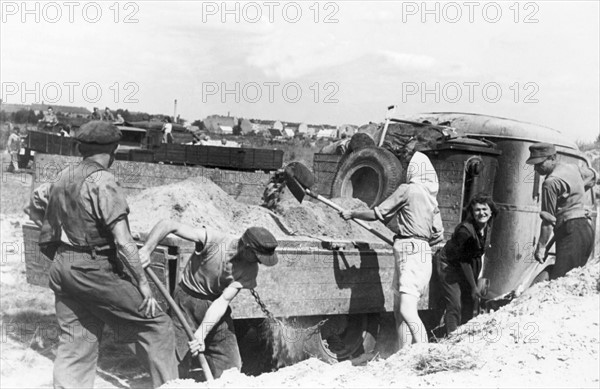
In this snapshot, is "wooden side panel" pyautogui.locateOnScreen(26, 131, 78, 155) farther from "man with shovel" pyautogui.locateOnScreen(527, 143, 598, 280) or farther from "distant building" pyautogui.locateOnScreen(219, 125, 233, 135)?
"distant building" pyautogui.locateOnScreen(219, 125, 233, 135)

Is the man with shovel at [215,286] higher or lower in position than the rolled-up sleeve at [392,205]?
lower

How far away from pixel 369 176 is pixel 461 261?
1.78m

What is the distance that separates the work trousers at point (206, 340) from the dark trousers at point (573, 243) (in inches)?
145

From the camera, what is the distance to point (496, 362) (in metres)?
4.32

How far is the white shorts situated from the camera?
5773 mm

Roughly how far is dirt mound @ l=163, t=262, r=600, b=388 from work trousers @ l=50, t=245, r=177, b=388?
305 millimetres

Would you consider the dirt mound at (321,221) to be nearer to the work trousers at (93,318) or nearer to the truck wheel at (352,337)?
the truck wheel at (352,337)

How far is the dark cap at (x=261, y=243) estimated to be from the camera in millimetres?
4680

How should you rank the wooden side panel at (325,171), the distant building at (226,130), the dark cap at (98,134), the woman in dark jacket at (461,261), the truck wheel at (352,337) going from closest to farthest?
the dark cap at (98,134) < the truck wheel at (352,337) < the woman in dark jacket at (461,261) < the wooden side panel at (325,171) < the distant building at (226,130)

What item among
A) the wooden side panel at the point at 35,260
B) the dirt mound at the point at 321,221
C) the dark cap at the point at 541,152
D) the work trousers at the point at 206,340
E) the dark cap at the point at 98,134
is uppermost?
the dark cap at the point at 98,134

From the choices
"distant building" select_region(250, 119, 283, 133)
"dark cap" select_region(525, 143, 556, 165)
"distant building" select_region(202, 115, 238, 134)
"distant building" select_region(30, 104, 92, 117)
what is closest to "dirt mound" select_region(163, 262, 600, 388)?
"dark cap" select_region(525, 143, 556, 165)

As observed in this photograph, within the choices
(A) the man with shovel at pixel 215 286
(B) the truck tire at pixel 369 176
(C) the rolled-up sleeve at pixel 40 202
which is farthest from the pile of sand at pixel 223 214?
(A) the man with shovel at pixel 215 286

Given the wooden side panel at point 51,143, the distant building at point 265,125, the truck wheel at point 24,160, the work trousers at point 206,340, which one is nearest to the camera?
the work trousers at point 206,340

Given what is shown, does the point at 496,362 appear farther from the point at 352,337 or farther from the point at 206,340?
the point at 352,337
